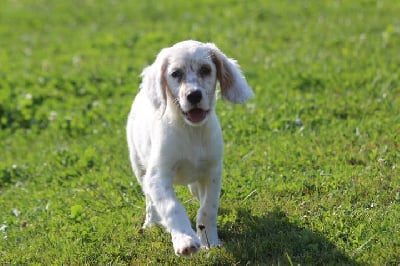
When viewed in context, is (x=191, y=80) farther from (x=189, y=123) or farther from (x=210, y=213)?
(x=210, y=213)

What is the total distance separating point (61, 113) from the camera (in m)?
10.5

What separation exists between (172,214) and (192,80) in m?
1.02

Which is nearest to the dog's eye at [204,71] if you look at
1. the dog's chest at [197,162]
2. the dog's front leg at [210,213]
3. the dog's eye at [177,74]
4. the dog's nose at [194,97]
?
the dog's eye at [177,74]

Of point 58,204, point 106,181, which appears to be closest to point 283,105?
point 106,181

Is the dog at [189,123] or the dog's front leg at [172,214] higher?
the dog at [189,123]

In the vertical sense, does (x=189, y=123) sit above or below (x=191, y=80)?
below

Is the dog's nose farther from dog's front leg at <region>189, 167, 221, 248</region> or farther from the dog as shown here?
dog's front leg at <region>189, 167, 221, 248</region>

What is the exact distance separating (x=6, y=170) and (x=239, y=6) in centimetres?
803

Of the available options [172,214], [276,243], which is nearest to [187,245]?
[172,214]

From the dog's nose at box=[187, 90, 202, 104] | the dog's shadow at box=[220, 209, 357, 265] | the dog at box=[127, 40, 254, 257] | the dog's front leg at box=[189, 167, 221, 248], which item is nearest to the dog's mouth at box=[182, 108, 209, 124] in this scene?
the dog at box=[127, 40, 254, 257]

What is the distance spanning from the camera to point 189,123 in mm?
5906

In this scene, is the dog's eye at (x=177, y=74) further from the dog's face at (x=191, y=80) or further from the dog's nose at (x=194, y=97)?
the dog's nose at (x=194, y=97)

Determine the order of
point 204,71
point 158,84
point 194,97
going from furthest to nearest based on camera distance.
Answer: point 158,84 → point 204,71 → point 194,97

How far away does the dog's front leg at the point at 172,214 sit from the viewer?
17.3 feet
